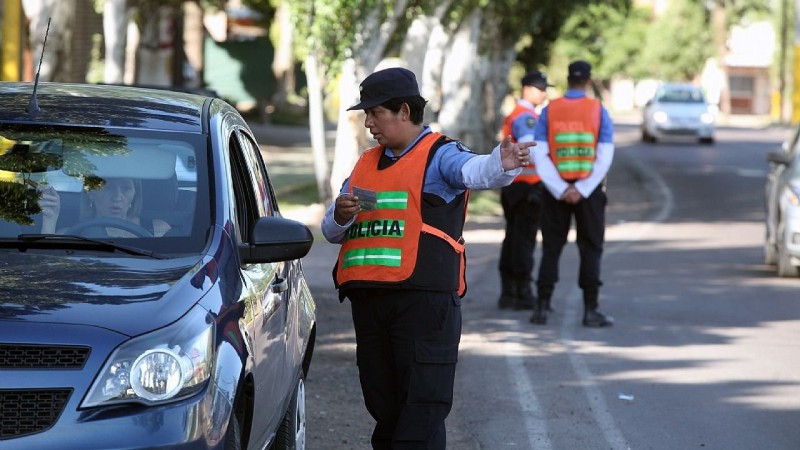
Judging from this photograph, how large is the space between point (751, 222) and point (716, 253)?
195 inches

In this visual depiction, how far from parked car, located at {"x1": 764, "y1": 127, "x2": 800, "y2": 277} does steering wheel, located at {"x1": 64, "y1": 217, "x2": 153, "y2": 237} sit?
1021cm

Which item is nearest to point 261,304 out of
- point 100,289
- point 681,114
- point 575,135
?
point 100,289

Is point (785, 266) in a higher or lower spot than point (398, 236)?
lower

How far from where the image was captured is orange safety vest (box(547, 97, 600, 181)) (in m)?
11.5

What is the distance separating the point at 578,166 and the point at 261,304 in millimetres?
6298

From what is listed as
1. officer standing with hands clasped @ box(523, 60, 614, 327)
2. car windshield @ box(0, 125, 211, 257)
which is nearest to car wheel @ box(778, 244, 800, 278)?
Result: officer standing with hands clasped @ box(523, 60, 614, 327)

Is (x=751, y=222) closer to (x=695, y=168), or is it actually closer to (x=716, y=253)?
(x=716, y=253)

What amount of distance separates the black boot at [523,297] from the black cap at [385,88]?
731 cm

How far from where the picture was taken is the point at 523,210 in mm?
12742

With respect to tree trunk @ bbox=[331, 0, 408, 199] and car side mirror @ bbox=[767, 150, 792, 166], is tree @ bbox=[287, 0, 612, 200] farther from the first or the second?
car side mirror @ bbox=[767, 150, 792, 166]

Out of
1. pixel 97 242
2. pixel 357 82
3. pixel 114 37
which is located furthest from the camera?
pixel 114 37

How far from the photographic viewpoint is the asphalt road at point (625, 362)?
26.6 ft

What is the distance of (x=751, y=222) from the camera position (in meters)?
22.8

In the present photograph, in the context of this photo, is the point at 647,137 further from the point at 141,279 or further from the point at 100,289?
the point at 100,289
